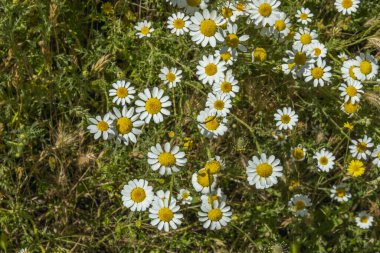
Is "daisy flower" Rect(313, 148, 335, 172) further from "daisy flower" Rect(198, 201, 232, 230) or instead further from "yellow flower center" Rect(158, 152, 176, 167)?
"yellow flower center" Rect(158, 152, 176, 167)

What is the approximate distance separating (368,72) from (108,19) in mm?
1847

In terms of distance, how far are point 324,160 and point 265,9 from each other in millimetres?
1157

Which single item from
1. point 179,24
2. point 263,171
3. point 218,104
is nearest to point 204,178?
point 263,171

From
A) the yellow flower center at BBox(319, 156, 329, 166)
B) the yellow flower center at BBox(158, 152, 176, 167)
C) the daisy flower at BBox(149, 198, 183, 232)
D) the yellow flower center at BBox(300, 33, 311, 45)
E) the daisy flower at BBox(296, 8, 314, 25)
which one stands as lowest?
the daisy flower at BBox(149, 198, 183, 232)

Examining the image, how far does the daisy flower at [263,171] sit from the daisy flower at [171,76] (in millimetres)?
657

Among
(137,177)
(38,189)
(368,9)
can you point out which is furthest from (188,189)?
(368,9)

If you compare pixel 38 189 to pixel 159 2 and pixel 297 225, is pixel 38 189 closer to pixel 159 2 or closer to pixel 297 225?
pixel 159 2

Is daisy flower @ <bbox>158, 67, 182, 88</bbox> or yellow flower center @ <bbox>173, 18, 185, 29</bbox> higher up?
yellow flower center @ <bbox>173, 18, 185, 29</bbox>

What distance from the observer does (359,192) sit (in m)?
3.36

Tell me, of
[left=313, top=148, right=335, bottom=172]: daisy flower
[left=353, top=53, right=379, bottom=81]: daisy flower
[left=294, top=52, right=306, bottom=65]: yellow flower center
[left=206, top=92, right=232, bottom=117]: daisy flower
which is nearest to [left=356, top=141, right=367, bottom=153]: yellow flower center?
[left=313, top=148, right=335, bottom=172]: daisy flower

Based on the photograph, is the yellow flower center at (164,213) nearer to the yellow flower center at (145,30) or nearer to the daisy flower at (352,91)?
the yellow flower center at (145,30)

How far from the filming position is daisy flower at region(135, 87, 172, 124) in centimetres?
264

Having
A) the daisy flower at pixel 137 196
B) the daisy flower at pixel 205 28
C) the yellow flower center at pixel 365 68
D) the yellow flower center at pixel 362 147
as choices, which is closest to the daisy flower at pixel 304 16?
the yellow flower center at pixel 365 68

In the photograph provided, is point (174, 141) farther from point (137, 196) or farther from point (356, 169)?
point (356, 169)
